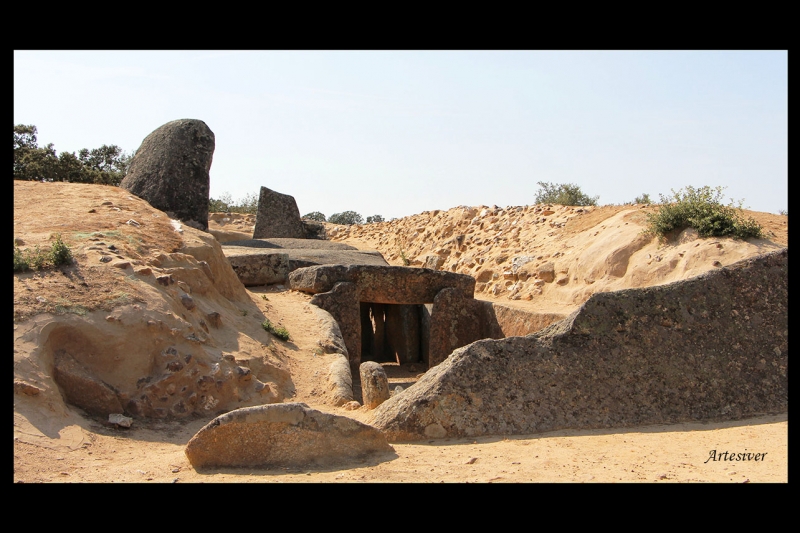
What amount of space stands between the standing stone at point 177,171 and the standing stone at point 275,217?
15.1 ft

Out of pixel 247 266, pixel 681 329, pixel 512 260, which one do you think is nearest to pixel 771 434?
pixel 681 329

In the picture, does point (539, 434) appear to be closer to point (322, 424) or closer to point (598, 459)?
point (598, 459)

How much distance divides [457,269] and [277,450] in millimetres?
12153

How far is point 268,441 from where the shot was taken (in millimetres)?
4262

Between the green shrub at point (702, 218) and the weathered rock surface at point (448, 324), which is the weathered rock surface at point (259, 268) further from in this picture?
the green shrub at point (702, 218)

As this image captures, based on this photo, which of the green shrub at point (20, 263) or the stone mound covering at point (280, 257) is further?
the stone mound covering at point (280, 257)

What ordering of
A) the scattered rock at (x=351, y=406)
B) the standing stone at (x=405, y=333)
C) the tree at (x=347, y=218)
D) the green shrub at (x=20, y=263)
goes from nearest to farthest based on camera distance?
the green shrub at (x=20, y=263), the scattered rock at (x=351, y=406), the standing stone at (x=405, y=333), the tree at (x=347, y=218)

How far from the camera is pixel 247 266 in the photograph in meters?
11.2

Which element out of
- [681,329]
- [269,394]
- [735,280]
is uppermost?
[735,280]

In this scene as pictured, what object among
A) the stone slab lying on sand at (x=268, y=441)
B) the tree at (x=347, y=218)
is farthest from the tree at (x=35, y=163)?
the tree at (x=347, y=218)

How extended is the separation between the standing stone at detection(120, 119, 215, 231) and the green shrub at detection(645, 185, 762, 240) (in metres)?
7.67

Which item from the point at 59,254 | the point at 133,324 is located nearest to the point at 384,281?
the point at 133,324

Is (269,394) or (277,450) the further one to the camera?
(269,394)

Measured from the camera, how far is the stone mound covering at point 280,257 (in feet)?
36.9
